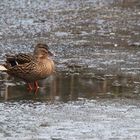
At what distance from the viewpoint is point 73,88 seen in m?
10.4

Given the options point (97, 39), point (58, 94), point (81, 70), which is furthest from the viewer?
point (97, 39)

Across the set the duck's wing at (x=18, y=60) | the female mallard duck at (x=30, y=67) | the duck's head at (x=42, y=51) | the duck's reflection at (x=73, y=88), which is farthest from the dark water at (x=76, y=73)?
the duck's head at (x=42, y=51)

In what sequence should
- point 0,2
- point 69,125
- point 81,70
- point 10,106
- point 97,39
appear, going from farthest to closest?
point 0,2 → point 97,39 → point 81,70 → point 10,106 → point 69,125

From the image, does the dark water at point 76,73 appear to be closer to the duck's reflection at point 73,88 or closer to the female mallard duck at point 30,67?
the duck's reflection at point 73,88

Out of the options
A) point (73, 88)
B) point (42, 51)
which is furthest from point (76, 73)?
point (73, 88)

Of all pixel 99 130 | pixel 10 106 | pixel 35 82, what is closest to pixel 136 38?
pixel 35 82

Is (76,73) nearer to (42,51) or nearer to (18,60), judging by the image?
(42,51)

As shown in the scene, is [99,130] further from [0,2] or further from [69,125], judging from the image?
[0,2]

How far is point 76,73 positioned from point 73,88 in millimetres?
1160

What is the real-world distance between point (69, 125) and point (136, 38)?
23.2 ft

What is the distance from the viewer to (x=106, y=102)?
31.3 ft

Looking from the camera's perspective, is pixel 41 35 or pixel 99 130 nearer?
pixel 99 130

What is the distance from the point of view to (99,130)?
8.02 meters

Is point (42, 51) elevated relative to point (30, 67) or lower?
elevated
